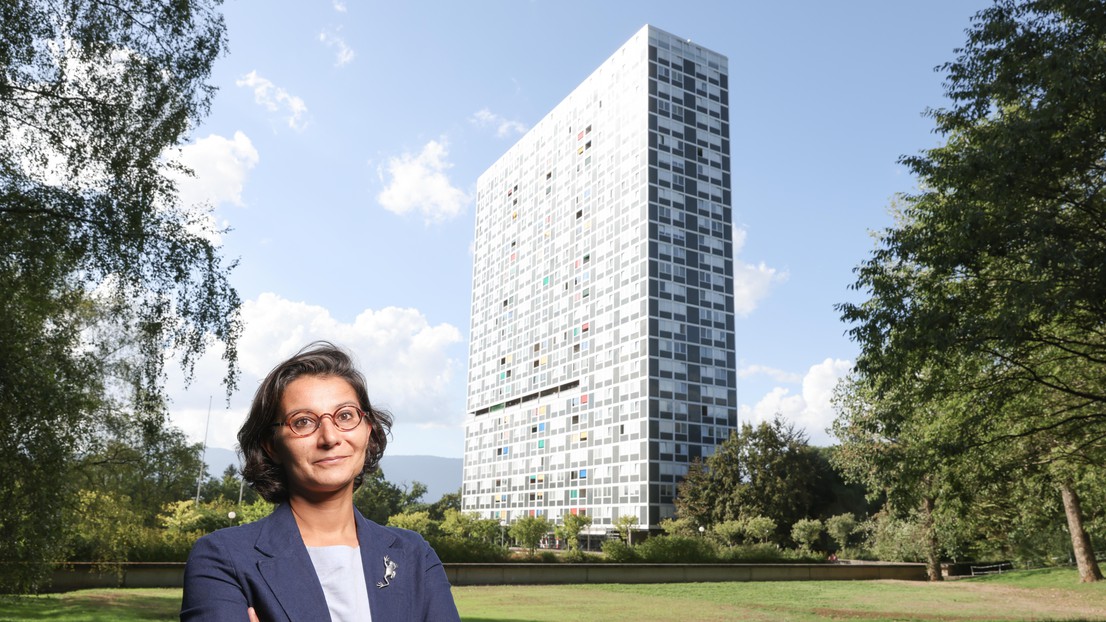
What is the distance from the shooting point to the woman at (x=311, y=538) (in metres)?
1.86

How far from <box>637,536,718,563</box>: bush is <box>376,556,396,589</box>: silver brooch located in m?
37.4

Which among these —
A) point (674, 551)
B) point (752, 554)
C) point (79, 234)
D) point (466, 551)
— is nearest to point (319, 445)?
point (79, 234)

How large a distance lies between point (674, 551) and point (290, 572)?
3839cm

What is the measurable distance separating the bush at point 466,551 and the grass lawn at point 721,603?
9.93ft

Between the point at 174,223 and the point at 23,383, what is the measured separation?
11.3 ft

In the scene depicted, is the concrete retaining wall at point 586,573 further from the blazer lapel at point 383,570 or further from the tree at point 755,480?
the blazer lapel at point 383,570

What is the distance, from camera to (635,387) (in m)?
78.1

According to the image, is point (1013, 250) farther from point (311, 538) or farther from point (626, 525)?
point (626, 525)

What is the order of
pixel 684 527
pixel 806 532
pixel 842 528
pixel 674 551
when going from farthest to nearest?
pixel 684 527 < pixel 842 528 < pixel 806 532 < pixel 674 551

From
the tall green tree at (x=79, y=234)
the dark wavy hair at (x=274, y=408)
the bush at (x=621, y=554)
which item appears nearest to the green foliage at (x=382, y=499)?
the bush at (x=621, y=554)

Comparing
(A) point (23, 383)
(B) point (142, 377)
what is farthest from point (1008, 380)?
(A) point (23, 383)

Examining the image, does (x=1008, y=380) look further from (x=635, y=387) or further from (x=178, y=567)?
(x=635, y=387)

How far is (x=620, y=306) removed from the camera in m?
82.7

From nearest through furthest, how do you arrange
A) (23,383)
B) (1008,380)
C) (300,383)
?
(300,383) → (23,383) → (1008,380)
